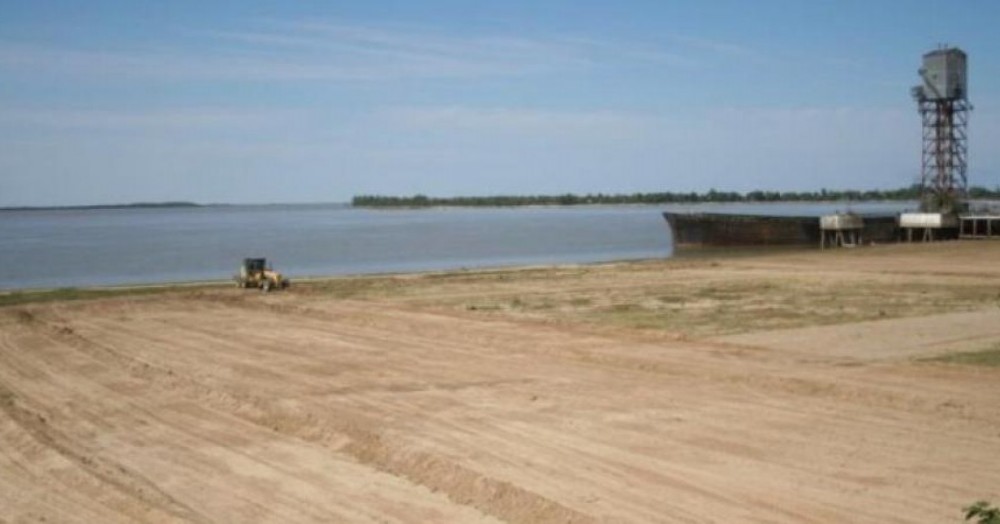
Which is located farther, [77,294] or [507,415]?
[77,294]

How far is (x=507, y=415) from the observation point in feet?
43.0

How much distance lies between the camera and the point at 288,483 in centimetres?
1011

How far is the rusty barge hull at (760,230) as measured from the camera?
75.4m

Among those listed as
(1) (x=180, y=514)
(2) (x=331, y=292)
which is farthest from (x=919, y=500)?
(2) (x=331, y=292)

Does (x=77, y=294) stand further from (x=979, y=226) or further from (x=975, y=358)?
(x=979, y=226)

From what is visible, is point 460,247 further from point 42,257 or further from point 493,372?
point 493,372

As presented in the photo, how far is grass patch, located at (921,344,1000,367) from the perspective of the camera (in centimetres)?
1670

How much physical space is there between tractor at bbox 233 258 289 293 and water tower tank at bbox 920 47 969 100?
5421cm

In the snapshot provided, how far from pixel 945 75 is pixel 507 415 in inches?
2744

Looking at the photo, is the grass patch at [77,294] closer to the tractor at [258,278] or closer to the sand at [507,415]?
the tractor at [258,278]

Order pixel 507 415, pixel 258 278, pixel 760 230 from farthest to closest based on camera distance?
pixel 760 230 < pixel 258 278 < pixel 507 415

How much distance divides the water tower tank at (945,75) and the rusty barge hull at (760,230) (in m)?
9.25

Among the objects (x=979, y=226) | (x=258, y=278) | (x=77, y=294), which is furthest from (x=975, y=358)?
(x=979, y=226)

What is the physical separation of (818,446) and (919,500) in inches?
Result: 84.2
